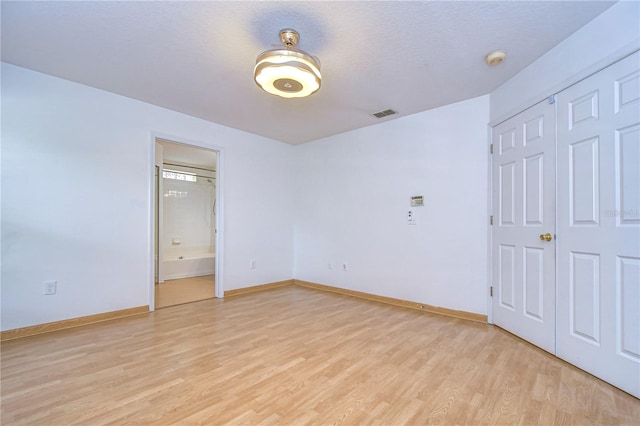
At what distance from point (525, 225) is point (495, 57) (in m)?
1.52

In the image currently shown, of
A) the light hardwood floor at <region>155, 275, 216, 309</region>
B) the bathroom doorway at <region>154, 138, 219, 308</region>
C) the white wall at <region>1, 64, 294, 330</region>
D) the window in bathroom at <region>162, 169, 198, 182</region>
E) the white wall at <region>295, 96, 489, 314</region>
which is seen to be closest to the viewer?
the white wall at <region>1, 64, 294, 330</region>

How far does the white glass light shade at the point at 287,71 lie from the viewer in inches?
76.9

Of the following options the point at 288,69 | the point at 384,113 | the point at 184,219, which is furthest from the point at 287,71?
the point at 184,219

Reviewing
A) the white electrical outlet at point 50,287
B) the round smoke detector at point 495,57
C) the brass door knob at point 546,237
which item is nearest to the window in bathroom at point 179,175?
the white electrical outlet at point 50,287

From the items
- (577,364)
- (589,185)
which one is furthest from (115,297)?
(589,185)

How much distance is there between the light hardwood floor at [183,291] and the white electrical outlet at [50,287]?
1.06 metres

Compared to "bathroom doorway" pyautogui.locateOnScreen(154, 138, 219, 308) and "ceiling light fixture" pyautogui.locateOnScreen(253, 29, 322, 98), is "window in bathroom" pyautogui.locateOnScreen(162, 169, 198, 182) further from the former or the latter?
"ceiling light fixture" pyautogui.locateOnScreen(253, 29, 322, 98)

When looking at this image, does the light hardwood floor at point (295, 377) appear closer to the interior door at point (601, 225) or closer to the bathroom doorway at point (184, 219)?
the interior door at point (601, 225)

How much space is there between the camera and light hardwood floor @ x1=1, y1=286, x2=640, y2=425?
1.51 metres

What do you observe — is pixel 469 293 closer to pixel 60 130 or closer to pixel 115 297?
pixel 115 297

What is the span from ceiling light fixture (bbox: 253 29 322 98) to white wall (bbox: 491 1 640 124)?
6.41 feet

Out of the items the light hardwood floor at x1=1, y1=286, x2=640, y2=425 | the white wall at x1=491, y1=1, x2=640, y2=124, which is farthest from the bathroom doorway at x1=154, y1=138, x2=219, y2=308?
the white wall at x1=491, y1=1, x2=640, y2=124

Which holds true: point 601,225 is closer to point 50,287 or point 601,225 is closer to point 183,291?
point 50,287

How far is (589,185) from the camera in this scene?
198 cm
